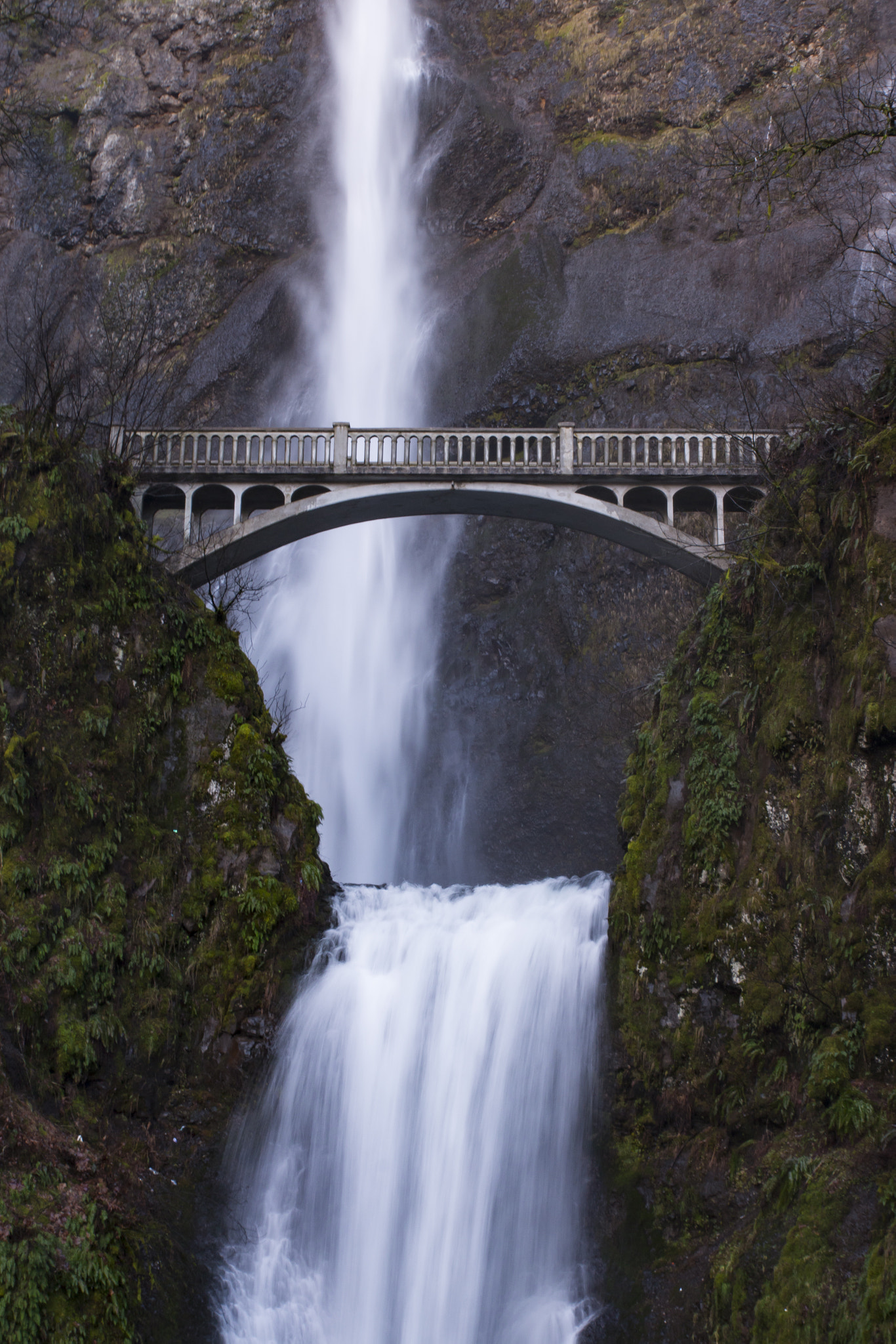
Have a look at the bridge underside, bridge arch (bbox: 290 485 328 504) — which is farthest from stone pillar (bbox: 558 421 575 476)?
bridge arch (bbox: 290 485 328 504)

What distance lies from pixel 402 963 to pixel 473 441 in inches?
425

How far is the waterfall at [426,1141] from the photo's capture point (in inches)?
425

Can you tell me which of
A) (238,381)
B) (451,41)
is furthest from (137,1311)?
(451,41)

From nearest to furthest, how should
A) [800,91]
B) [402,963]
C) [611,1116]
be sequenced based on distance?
[611,1116] → [402,963] → [800,91]

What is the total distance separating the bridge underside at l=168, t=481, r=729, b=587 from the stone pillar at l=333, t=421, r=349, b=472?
1.30ft

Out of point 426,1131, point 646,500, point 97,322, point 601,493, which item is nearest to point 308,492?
point 601,493

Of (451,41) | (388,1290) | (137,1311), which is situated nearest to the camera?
(137,1311)

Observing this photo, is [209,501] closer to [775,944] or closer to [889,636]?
[889,636]

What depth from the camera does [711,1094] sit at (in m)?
11.5

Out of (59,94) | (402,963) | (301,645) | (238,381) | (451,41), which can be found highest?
(451,41)

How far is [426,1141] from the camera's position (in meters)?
12.2

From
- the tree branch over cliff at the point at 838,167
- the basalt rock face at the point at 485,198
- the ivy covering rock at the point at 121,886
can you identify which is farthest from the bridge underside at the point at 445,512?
the basalt rock face at the point at 485,198

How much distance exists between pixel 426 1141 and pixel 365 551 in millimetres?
19366

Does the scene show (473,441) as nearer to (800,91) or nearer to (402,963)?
(402,963)
